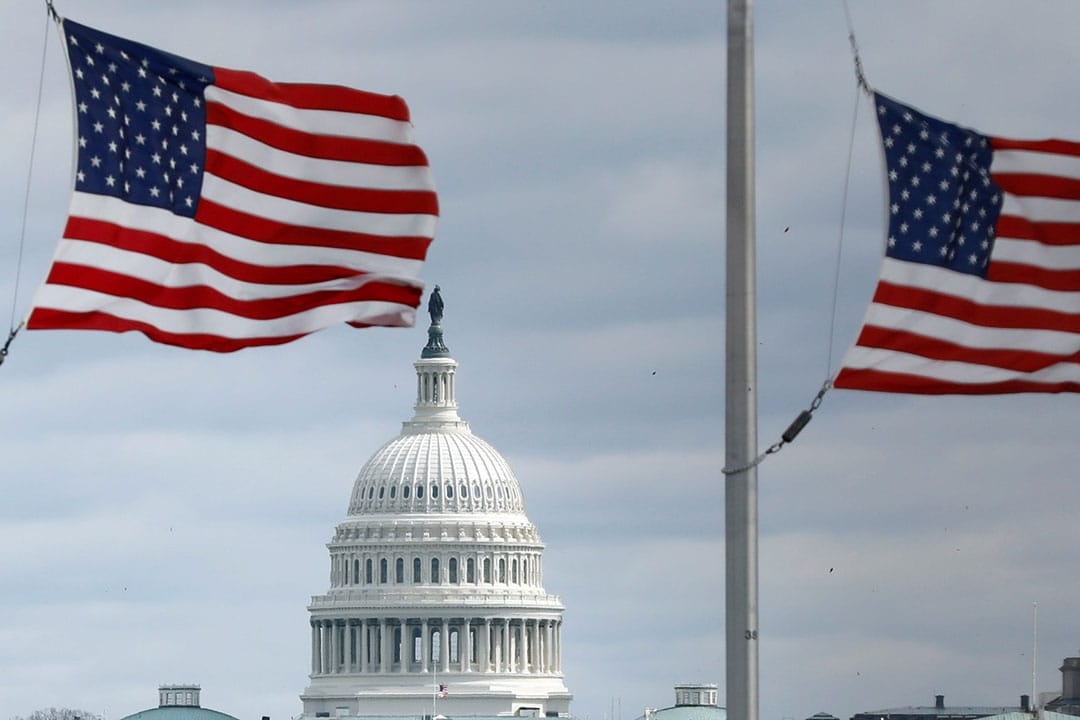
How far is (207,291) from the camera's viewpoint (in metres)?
49.8

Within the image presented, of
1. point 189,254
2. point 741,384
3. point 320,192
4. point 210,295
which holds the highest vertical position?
point 320,192

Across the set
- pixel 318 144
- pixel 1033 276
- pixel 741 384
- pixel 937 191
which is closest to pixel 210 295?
pixel 318 144

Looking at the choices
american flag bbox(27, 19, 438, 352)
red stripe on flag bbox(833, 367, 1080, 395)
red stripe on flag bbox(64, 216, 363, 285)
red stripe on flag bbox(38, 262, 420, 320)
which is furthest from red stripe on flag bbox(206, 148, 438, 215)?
red stripe on flag bbox(833, 367, 1080, 395)

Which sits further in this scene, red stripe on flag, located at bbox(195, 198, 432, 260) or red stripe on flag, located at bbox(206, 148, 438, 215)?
red stripe on flag, located at bbox(206, 148, 438, 215)

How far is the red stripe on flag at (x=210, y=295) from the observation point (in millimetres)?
49094

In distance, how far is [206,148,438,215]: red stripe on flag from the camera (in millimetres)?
50469

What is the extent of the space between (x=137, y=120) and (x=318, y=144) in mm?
2536

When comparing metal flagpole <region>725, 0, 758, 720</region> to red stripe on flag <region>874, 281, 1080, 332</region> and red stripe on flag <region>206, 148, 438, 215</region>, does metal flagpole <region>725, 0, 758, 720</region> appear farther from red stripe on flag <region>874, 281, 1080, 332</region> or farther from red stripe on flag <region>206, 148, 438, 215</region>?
red stripe on flag <region>206, 148, 438, 215</region>

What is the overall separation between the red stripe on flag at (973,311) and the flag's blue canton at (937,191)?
1.30 feet

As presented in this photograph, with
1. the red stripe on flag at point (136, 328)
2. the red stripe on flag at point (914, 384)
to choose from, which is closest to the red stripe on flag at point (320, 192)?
the red stripe on flag at point (136, 328)

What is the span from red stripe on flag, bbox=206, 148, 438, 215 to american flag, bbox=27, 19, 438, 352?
0.02 meters

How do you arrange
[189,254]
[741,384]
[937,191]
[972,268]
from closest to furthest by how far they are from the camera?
[741,384] < [189,254] < [937,191] < [972,268]

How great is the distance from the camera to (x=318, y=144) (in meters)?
51.1

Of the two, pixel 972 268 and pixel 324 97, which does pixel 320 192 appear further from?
pixel 972 268
